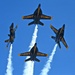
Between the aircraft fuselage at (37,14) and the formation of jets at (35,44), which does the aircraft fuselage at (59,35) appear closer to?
the formation of jets at (35,44)

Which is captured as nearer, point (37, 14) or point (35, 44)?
point (35, 44)

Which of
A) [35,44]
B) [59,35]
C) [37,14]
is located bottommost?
[35,44]

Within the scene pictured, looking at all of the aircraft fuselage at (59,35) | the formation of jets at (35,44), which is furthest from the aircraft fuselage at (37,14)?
the aircraft fuselage at (59,35)

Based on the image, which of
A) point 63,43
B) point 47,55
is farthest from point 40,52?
point 63,43

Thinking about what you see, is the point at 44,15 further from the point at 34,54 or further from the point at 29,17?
the point at 34,54

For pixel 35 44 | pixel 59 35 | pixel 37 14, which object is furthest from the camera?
pixel 59 35

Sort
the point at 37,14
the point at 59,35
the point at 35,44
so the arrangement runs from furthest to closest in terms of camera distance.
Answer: the point at 59,35
the point at 37,14
the point at 35,44

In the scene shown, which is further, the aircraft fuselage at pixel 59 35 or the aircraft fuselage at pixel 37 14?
the aircraft fuselage at pixel 37 14

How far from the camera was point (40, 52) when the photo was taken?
15438cm

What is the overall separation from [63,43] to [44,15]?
15858mm

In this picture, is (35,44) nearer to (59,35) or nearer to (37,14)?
(59,35)

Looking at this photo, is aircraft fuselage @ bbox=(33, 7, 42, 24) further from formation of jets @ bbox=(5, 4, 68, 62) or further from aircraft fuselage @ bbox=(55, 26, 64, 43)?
aircraft fuselage @ bbox=(55, 26, 64, 43)

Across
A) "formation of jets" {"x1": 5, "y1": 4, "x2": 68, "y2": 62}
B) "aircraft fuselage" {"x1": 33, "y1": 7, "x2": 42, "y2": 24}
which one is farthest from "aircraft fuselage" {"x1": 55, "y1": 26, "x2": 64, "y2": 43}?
"aircraft fuselage" {"x1": 33, "y1": 7, "x2": 42, "y2": 24}

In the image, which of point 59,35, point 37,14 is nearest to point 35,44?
point 59,35
